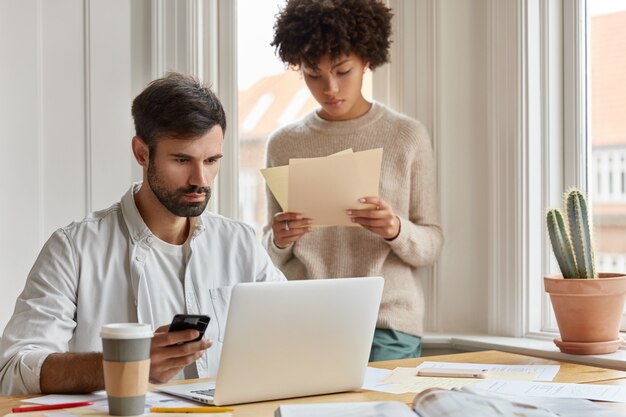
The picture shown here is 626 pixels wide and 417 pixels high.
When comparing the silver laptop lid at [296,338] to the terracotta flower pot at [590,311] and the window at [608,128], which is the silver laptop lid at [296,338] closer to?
the terracotta flower pot at [590,311]

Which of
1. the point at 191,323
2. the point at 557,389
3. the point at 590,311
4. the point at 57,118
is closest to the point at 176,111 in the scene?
the point at 191,323

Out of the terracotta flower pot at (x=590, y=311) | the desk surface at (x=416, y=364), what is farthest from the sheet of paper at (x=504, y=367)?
the terracotta flower pot at (x=590, y=311)

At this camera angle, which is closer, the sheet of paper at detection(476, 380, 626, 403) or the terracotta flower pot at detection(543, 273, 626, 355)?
the sheet of paper at detection(476, 380, 626, 403)

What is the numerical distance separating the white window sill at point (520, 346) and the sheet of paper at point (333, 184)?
1.98 ft

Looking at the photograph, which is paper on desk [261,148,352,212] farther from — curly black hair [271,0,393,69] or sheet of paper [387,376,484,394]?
sheet of paper [387,376,484,394]

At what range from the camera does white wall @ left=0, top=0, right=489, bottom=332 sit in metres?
2.53

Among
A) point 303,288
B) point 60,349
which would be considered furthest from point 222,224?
point 303,288

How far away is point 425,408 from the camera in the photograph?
1305 mm

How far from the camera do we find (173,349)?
4.90 ft

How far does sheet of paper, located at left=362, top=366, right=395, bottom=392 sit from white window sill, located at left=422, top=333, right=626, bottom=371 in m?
0.59

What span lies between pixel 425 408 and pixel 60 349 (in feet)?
2.69

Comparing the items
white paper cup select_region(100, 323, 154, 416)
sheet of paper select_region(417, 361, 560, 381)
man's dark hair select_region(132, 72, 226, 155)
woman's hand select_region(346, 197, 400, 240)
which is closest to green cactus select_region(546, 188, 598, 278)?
sheet of paper select_region(417, 361, 560, 381)

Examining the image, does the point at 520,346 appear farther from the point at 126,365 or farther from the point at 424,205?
the point at 126,365

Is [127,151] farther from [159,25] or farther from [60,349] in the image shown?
[60,349]
